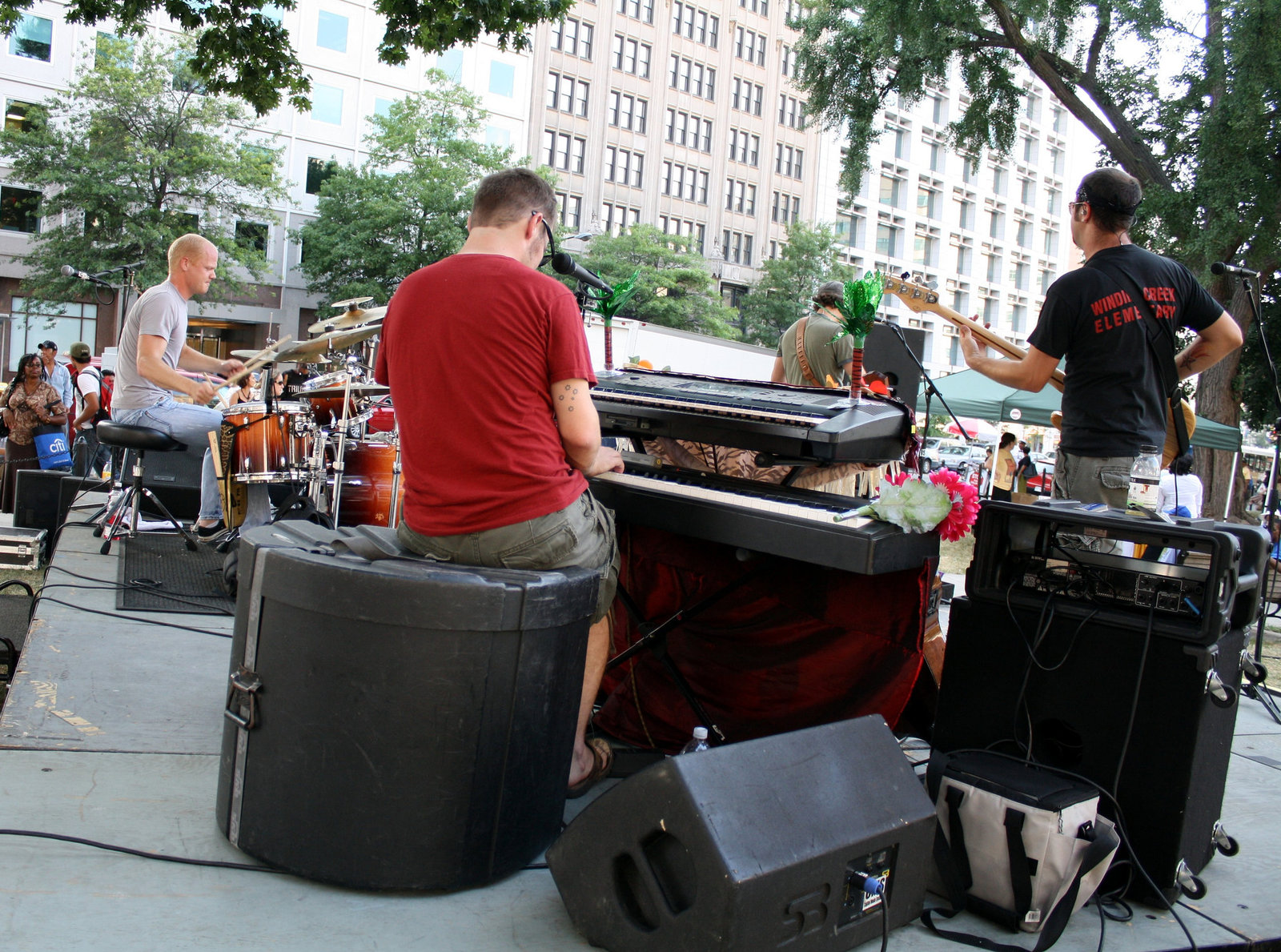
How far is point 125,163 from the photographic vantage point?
27016 millimetres

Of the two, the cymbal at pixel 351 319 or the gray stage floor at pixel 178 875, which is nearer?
the gray stage floor at pixel 178 875

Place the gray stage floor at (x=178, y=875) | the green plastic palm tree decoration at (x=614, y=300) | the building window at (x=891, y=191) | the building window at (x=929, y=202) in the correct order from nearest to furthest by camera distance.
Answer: the gray stage floor at (x=178, y=875)
the green plastic palm tree decoration at (x=614, y=300)
the building window at (x=891, y=191)
the building window at (x=929, y=202)

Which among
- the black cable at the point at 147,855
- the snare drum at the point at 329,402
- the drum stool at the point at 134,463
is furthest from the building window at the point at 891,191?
the black cable at the point at 147,855

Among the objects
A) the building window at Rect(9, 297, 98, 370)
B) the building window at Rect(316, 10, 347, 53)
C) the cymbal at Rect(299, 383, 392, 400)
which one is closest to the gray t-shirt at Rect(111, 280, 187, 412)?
the cymbal at Rect(299, 383, 392, 400)

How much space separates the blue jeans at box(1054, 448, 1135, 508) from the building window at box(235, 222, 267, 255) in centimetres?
3115

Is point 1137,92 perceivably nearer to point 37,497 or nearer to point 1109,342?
point 1109,342

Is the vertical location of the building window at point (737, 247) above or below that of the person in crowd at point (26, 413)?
above

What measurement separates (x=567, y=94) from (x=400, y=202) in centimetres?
1500

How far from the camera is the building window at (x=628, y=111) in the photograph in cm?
4644

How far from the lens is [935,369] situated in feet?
196

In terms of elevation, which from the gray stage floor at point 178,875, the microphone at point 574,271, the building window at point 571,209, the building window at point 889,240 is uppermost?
the building window at point 889,240

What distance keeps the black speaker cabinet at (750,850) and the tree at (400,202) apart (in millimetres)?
31716

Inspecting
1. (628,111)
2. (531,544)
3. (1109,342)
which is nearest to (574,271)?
(531,544)

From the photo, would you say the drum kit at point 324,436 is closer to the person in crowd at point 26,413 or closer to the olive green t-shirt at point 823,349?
the olive green t-shirt at point 823,349
